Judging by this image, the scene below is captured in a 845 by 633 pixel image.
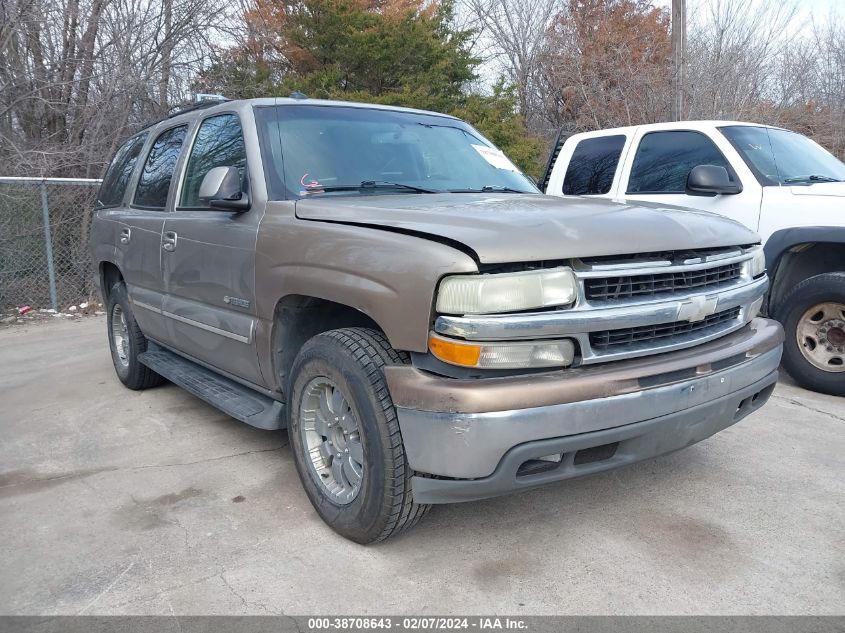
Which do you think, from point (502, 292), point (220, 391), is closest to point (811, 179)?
point (502, 292)

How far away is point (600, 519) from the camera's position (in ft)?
10.0

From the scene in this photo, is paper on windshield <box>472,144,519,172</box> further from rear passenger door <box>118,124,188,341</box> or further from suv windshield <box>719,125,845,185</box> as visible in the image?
suv windshield <box>719,125,845,185</box>

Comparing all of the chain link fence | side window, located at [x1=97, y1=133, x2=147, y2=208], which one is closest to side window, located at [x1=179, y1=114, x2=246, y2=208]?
side window, located at [x1=97, y1=133, x2=147, y2=208]

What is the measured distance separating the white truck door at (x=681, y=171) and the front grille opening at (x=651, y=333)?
7.67ft

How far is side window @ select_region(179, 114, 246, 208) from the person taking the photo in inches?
145

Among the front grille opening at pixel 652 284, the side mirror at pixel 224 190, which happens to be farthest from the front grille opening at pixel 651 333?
the side mirror at pixel 224 190

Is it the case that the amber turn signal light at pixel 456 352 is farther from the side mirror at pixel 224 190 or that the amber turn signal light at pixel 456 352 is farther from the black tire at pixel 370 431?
the side mirror at pixel 224 190

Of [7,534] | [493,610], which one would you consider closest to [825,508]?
[493,610]

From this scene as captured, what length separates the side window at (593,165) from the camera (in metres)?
6.16

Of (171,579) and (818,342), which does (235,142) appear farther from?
(818,342)

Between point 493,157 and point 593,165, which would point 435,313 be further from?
point 593,165

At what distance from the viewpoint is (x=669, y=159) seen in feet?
19.1

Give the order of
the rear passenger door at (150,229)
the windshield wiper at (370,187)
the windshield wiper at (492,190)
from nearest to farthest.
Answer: the windshield wiper at (370,187) → the windshield wiper at (492,190) → the rear passenger door at (150,229)

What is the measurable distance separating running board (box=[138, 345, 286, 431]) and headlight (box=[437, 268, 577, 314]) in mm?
1412
